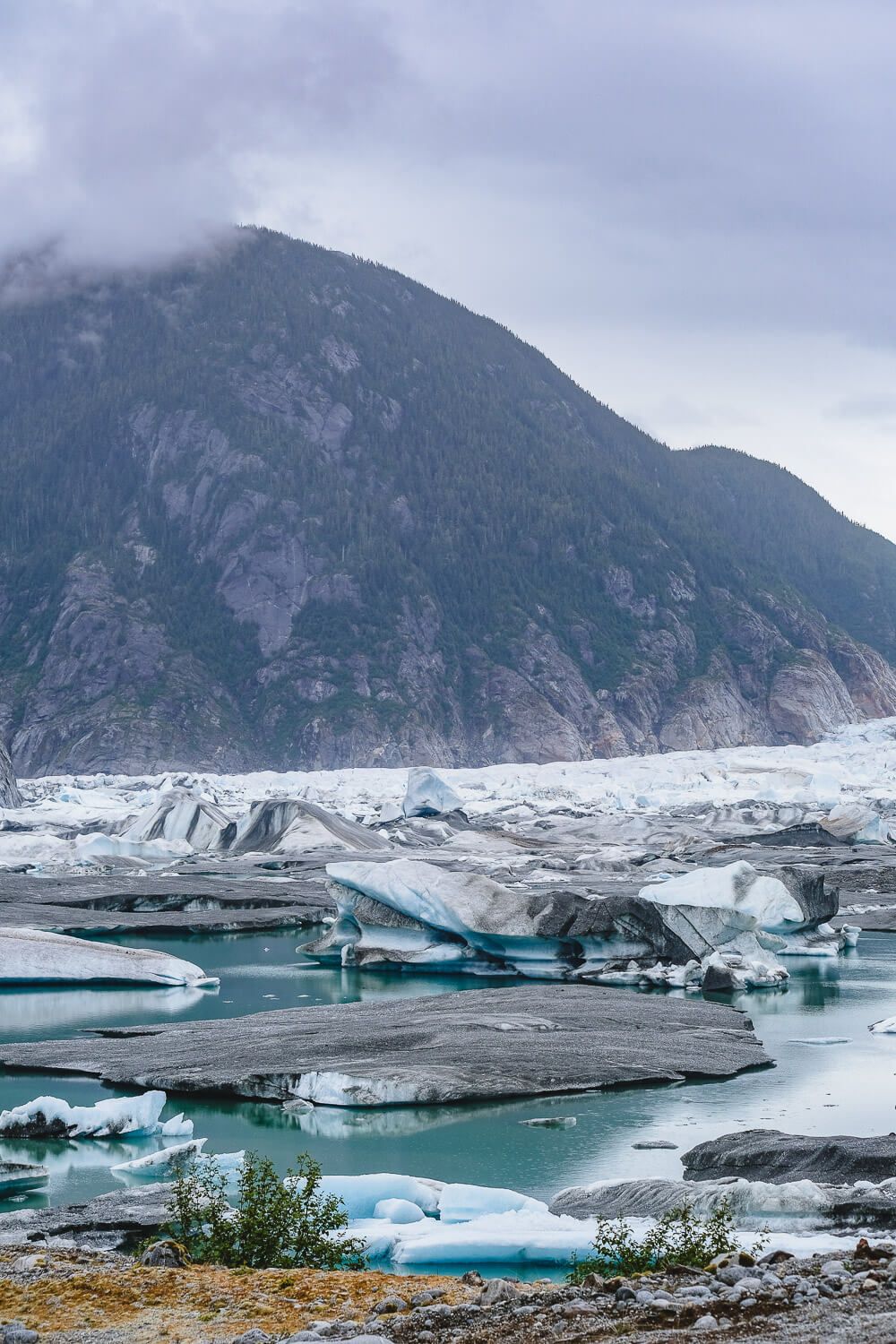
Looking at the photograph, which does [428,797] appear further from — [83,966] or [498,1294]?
[498,1294]

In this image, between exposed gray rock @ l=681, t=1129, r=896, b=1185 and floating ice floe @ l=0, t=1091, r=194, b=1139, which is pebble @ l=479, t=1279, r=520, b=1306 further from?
floating ice floe @ l=0, t=1091, r=194, b=1139

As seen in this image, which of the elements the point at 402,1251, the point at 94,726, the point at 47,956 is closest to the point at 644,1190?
the point at 402,1251

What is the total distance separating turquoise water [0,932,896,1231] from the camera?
11.6 meters

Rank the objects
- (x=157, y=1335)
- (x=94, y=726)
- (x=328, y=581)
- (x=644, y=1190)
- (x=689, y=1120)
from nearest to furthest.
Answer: (x=157, y=1335) < (x=644, y=1190) < (x=689, y=1120) < (x=94, y=726) < (x=328, y=581)

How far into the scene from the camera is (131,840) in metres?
44.1

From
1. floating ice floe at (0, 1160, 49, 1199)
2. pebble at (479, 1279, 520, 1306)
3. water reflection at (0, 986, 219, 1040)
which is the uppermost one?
pebble at (479, 1279, 520, 1306)

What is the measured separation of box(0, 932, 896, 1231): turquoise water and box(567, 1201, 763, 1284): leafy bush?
8.25ft

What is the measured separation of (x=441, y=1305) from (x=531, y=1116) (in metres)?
6.82

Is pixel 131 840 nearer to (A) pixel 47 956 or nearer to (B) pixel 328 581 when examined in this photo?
(A) pixel 47 956

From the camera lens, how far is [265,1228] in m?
8.47

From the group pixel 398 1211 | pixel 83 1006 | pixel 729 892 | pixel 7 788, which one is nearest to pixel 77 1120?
pixel 398 1211

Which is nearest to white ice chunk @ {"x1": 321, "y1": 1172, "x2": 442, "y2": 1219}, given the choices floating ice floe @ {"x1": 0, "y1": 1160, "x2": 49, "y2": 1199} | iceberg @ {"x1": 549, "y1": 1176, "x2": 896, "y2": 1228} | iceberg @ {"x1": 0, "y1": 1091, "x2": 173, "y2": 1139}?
iceberg @ {"x1": 549, "y1": 1176, "x2": 896, "y2": 1228}

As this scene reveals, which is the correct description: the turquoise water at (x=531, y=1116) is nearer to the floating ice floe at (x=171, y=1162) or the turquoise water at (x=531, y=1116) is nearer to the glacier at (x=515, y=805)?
the floating ice floe at (x=171, y=1162)

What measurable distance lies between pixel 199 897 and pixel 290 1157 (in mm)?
20737
